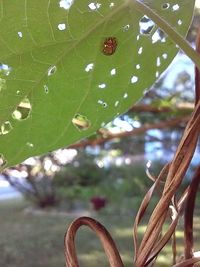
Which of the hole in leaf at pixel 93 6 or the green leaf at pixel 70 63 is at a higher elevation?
the hole in leaf at pixel 93 6

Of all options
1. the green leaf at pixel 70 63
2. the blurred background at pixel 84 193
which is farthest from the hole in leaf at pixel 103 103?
the blurred background at pixel 84 193

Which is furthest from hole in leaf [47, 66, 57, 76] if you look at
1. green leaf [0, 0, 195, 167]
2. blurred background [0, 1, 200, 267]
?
blurred background [0, 1, 200, 267]

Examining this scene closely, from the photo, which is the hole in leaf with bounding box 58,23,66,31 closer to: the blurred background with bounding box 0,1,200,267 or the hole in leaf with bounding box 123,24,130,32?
the hole in leaf with bounding box 123,24,130,32

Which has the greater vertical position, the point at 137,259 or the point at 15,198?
the point at 15,198

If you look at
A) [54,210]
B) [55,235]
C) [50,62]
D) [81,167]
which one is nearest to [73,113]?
[50,62]

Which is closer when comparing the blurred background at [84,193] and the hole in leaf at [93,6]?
the hole in leaf at [93,6]

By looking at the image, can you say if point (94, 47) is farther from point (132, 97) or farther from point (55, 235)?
point (55, 235)

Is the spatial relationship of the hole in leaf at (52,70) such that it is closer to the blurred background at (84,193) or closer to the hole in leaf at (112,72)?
the hole in leaf at (112,72)
